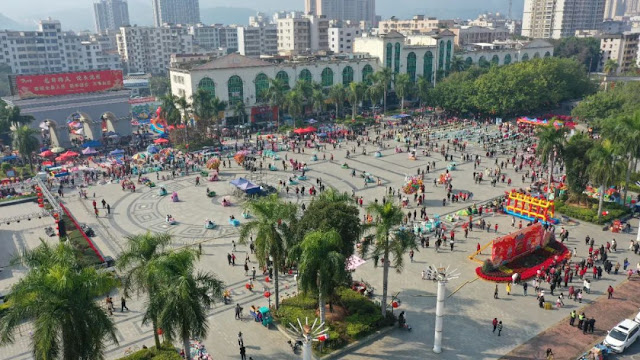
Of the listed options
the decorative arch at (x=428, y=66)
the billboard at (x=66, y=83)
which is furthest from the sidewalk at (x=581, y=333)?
the decorative arch at (x=428, y=66)

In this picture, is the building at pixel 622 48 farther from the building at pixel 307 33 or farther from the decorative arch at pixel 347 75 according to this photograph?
the decorative arch at pixel 347 75

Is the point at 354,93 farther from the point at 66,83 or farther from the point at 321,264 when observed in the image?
the point at 321,264

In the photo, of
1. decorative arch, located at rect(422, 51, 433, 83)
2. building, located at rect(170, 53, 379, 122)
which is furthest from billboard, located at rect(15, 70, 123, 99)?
decorative arch, located at rect(422, 51, 433, 83)

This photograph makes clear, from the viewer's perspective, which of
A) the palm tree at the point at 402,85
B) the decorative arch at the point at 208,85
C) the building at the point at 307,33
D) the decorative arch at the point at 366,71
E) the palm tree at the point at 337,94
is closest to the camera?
the decorative arch at the point at 208,85

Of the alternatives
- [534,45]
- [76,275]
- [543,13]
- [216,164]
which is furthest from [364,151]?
[543,13]

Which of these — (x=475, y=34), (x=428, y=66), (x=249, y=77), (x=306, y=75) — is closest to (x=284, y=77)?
(x=306, y=75)
